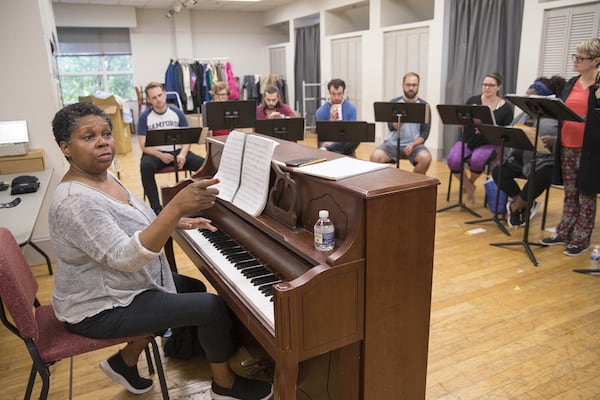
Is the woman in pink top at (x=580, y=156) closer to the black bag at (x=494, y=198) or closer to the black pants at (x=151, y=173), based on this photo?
the black bag at (x=494, y=198)

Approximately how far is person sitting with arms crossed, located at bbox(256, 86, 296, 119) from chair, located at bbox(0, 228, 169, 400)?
3.08 m

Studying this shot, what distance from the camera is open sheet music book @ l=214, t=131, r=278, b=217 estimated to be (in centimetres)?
176

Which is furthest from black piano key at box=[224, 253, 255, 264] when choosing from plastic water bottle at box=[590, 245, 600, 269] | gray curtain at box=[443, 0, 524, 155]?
gray curtain at box=[443, 0, 524, 155]

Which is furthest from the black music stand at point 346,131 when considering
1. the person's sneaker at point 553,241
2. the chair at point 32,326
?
the chair at point 32,326

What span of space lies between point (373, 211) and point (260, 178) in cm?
61

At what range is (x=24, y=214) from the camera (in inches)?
96.6

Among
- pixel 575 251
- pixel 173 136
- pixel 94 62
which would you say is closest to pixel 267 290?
pixel 173 136

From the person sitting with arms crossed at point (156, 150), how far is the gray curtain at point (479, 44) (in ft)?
12.1

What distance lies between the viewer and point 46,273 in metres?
3.18

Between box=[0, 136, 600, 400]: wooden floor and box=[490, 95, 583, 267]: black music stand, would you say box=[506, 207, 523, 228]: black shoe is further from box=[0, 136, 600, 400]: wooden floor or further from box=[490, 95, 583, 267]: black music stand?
box=[490, 95, 583, 267]: black music stand

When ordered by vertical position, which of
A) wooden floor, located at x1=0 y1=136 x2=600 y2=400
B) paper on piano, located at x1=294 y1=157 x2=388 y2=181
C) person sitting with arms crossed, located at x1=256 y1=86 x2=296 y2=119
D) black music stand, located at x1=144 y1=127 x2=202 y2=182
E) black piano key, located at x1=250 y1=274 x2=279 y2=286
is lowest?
wooden floor, located at x1=0 y1=136 x2=600 y2=400

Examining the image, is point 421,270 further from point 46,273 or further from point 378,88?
point 378,88

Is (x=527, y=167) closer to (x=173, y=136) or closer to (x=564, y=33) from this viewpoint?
(x=564, y=33)

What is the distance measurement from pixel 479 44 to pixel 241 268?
5178mm
